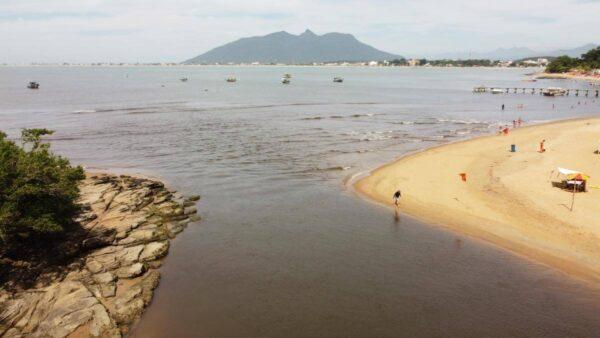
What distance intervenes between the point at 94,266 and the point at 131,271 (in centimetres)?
192

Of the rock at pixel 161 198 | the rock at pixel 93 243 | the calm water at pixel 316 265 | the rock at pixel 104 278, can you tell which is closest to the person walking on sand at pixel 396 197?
the calm water at pixel 316 265

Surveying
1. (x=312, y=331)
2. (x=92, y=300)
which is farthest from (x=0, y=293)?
(x=312, y=331)

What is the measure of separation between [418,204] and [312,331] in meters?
16.6

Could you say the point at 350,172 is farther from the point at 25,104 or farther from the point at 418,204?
the point at 25,104

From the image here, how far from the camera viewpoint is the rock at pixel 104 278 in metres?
21.0

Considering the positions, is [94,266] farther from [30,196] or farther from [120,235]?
[30,196]

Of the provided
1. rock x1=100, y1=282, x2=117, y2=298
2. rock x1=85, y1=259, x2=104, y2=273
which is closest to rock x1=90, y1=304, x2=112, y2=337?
rock x1=100, y1=282, x2=117, y2=298

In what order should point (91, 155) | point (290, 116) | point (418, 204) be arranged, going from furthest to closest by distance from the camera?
point (290, 116)
point (91, 155)
point (418, 204)

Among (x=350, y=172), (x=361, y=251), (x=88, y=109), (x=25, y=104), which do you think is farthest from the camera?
(x=25, y=104)

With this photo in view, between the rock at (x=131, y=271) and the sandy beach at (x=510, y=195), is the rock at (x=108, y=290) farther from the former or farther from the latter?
the sandy beach at (x=510, y=195)

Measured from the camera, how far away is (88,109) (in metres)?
91.8

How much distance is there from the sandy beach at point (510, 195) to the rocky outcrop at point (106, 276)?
16312mm

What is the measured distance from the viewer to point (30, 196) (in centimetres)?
2203

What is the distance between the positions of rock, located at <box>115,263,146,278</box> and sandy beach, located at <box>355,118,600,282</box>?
18.0 metres
